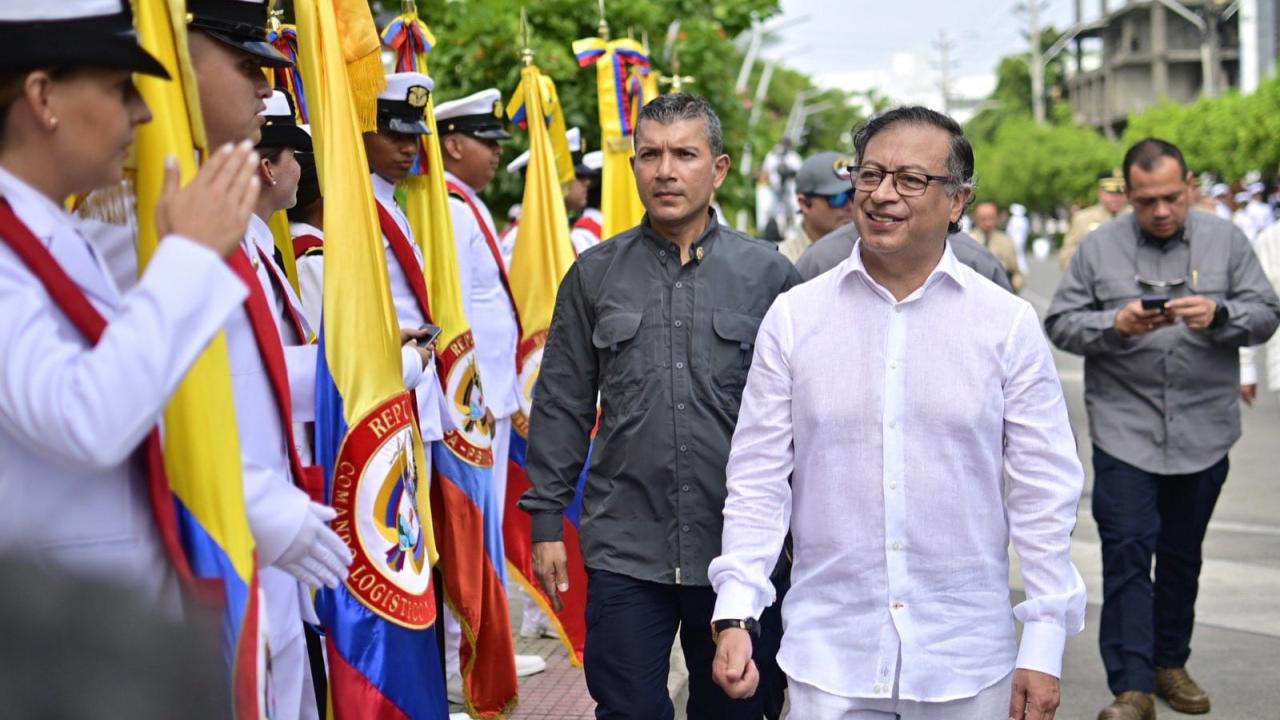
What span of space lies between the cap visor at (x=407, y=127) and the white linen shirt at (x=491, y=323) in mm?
1182

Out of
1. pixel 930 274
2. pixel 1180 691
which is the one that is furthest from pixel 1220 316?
pixel 930 274

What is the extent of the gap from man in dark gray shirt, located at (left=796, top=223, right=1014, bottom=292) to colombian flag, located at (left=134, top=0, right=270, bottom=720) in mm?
3649

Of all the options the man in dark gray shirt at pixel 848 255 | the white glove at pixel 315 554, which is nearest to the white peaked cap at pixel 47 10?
the white glove at pixel 315 554

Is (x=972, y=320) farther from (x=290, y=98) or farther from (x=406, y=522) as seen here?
(x=290, y=98)

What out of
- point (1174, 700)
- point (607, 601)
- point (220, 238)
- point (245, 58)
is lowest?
point (1174, 700)

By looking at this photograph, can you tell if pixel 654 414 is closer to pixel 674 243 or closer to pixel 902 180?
pixel 674 243

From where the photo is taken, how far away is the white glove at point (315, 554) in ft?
10.1

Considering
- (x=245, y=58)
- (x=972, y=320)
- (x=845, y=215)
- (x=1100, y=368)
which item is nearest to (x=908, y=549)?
(x=972, y=320)

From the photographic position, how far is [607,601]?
4.41 meters

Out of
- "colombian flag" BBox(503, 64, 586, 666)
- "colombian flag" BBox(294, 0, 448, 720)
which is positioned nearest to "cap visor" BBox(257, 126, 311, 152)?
"colombian flag" BBox(294, 0, 448, 720)

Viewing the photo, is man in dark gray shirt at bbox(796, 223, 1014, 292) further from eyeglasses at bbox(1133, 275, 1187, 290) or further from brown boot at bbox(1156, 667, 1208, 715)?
brown boot at bbox(1156, 667, 1208, 715)

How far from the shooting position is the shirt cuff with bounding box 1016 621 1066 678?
3.53 metres

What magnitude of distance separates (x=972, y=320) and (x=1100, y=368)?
3095 mm

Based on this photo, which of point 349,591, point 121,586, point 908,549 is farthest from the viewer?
point 349,591
